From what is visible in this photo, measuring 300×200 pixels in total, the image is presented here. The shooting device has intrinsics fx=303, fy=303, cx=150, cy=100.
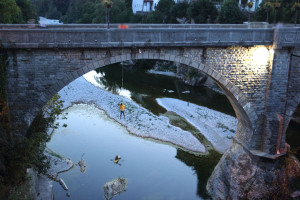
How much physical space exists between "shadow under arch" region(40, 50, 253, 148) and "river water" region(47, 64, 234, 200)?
13.1 feet

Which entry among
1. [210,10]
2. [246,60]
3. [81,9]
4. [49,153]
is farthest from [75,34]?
[81,9]

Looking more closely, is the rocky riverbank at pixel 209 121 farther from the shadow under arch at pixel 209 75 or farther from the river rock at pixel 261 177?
the river rock at pixel 261 177

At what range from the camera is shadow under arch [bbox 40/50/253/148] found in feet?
42.8

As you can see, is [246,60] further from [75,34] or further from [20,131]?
[20,131]

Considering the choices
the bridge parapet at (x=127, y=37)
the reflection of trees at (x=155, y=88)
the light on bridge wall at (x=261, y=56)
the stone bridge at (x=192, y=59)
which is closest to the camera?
the bridge parapet at (x=127, y=37)

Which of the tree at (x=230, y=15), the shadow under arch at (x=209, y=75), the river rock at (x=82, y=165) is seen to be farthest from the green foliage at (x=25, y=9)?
the shadow under arch at (x=209, y=75)

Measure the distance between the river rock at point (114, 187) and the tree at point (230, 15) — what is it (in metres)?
27.4

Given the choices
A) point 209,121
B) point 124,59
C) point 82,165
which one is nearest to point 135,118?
point 209,121

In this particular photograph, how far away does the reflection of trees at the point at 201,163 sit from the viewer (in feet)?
57.2

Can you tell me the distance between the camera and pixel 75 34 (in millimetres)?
12602

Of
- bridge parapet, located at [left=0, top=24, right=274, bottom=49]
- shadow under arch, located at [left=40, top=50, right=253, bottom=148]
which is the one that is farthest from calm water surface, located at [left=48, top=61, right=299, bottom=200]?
bridge parapet, located at [left=0, top=24, right=274, bottom=49]

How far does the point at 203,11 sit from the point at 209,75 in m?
28.4

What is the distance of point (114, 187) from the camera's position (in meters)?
16.5

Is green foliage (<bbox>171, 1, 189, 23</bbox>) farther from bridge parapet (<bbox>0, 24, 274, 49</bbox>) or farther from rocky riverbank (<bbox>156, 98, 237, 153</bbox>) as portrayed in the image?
bridge parapet (<bbox>0, 24, 274, 49</bbox>)
